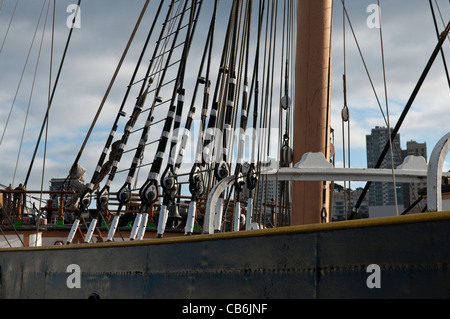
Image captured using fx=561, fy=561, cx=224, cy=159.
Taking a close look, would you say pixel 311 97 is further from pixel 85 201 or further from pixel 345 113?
pixel 85 201

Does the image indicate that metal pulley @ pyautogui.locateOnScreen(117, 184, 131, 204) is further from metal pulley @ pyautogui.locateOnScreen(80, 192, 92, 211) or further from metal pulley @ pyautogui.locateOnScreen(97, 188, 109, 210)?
metal pulley @ pyautogui.locateOnScreen(80, 192, 92, 211)

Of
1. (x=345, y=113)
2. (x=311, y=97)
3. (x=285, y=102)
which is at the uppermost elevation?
(x=285, y=102)

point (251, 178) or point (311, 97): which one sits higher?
point (311, 97)

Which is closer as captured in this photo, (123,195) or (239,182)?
(239,182)

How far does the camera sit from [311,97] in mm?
7047

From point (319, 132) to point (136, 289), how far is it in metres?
3.53

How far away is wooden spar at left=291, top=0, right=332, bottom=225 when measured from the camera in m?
6.81

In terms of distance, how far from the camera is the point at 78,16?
333 inches

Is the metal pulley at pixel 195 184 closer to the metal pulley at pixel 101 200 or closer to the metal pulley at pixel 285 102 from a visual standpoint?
the metal pulley at pixel 101 200

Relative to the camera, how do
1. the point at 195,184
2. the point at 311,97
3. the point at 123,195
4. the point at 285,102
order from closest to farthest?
the point at 195,184, the point at 123,195, the point at 311,97, the point at 285,102

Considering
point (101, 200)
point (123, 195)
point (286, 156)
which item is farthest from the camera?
point (286, 156)

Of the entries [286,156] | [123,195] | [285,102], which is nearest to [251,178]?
[123,195]

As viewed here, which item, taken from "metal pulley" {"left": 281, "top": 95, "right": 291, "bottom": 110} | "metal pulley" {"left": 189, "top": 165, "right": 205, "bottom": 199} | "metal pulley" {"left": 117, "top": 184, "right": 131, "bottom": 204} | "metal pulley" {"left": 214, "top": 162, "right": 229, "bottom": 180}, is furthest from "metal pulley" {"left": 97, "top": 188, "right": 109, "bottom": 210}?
"metal pulley" {"left": 281, "top": 95, "right": 291, "bottom": 110}

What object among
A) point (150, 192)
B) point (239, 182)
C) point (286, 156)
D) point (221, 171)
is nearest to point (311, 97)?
point (286, 156)
